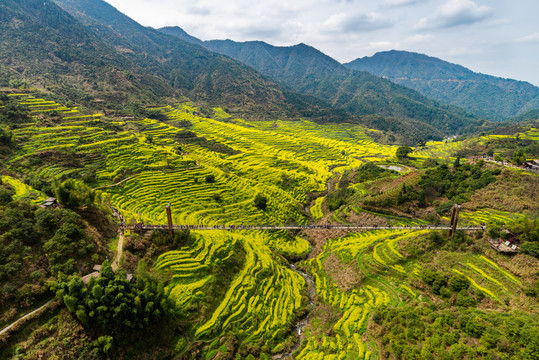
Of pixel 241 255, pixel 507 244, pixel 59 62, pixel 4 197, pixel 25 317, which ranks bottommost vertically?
pixel 241 255

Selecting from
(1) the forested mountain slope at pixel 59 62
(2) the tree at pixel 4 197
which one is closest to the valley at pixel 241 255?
(2) the tree at pixel 4 197

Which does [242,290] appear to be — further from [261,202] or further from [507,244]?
[507,244]

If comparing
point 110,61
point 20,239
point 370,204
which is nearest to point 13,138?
point 20,239

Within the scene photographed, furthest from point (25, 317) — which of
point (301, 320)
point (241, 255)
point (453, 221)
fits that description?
point (453, 221)

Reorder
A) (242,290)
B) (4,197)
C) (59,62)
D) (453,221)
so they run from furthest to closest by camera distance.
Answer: (59,62) → (453,221) → (242,290) → (4,197)

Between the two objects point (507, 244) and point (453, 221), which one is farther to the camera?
point (453, 221)

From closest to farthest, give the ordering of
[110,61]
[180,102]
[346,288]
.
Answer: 1. [346,288]
2. [180,102]
3. [110,61]

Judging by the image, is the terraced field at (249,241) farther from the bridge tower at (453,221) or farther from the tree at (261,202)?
the bridge tower at (453,221)

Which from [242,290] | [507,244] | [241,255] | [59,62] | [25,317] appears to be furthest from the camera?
[59,62]

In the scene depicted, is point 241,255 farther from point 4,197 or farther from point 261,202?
point 4,197

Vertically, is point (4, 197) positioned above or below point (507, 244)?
above

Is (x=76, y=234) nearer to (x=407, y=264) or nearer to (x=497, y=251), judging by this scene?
(x=407, y=264)
